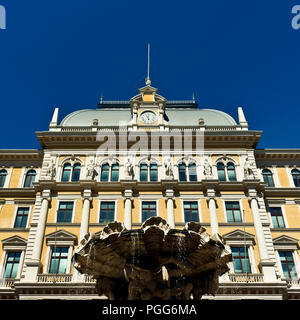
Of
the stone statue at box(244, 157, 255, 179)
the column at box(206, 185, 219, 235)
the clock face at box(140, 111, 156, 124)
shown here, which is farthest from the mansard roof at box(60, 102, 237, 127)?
the column at box(206, 185, 219, 235)

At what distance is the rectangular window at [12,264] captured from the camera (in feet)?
90.6

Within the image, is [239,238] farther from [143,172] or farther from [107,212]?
[107,212]

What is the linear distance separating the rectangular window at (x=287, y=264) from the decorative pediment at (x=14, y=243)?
1888 cm

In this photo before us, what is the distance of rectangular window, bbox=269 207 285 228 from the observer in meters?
30.2

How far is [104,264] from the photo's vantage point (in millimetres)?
14602

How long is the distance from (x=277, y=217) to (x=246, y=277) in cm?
694

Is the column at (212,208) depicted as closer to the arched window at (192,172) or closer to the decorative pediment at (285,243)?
the arched window at (192,172)

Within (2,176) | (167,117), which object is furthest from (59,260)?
(167,117)

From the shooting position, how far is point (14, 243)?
1141 inches

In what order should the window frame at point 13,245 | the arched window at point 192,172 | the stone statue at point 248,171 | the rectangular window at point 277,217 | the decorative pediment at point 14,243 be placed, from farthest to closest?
the arched window at point 192,172 → the stone statue at point 248,171 → the rectangular window at point 277,217 → the decorative pediment at point 14,243 → the window frame at point 13,245

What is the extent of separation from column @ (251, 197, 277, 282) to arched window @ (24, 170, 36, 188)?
1825cm

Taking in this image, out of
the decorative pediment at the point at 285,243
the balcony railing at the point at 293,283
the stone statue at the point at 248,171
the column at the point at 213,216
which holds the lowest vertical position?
the balcony railing at the point at 293,283

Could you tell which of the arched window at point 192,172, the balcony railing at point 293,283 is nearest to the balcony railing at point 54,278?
the arched window at point 192,172
